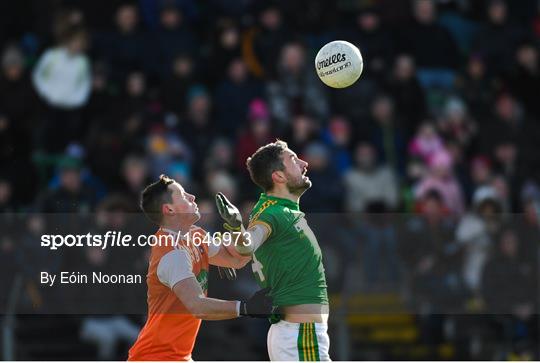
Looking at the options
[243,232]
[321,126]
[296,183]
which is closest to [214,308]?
[243,232]

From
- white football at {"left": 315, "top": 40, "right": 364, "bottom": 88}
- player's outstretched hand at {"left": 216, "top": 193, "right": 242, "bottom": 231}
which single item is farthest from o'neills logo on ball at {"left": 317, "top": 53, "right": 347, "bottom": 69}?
player's outstretched hand at {"left": 216, "top": 193, "right": 242, "bottom": 231}

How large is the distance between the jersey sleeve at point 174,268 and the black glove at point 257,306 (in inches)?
18.1

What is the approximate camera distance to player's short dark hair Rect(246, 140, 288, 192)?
378 inches

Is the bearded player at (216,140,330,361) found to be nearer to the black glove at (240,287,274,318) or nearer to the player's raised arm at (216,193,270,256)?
the player's raised arm at (216,193,270,256)

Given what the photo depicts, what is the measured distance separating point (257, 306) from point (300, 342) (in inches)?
19.0

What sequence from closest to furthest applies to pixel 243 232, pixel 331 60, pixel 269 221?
1. pixel 269 221
2. pixel 243 232
3. pixel 331 60

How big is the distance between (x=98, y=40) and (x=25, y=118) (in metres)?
1.47

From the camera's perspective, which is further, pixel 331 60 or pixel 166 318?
pixel 331 60

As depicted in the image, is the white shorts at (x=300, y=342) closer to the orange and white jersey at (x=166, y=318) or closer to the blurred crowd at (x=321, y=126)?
the orange and white jersey at (x=166, y=318)

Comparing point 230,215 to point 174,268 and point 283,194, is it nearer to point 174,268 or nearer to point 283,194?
point 283,194

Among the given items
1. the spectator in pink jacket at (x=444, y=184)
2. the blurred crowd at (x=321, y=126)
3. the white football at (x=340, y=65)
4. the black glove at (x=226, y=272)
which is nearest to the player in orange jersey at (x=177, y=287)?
the black glove at (x=226, y=272)

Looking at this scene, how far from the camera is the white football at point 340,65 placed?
10477mm

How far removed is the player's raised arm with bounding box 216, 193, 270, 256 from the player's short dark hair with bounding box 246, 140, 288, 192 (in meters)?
0.30
